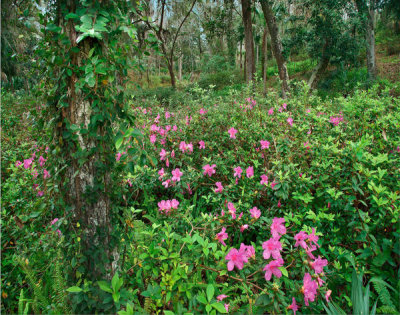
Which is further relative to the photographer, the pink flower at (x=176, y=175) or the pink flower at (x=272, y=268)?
the pink flower at (x=176, y=175)

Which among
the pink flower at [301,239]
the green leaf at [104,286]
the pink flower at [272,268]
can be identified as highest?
the pink flower at [301,239]

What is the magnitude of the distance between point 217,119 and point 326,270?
183 centimetres

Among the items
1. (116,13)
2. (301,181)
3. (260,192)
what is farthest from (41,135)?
(301,181)

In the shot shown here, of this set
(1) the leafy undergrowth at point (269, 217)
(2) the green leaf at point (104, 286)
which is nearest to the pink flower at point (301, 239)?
(1) the leafy undergrowth at point (269, 217)

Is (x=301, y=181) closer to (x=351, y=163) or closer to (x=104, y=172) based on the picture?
(x=351, y=163)

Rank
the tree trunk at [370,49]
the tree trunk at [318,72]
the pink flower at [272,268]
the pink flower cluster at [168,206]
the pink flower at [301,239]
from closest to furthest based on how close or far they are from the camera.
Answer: the pink flower at [272,268] < the pink flower at [301,239] < the pink flower cluster at [168,206] < the tree trunk at [370,49] < the tree trunk at [318,72]

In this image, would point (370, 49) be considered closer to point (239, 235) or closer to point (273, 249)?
point (239, 235)

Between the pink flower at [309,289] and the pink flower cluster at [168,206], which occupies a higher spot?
the pink flower cluster at [168,206]

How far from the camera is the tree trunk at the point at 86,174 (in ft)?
3.66

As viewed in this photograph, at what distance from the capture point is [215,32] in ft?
42.4

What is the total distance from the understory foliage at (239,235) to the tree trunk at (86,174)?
0.22ft

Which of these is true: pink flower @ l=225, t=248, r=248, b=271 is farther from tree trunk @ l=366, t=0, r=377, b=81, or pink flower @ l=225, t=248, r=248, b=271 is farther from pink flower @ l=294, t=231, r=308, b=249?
tree trunk @ l=366, t=0, r=377, b=81

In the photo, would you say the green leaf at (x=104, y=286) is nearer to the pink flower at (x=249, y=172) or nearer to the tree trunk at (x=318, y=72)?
the pink flower at (x=249, y=172)

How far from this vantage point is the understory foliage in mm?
1227
